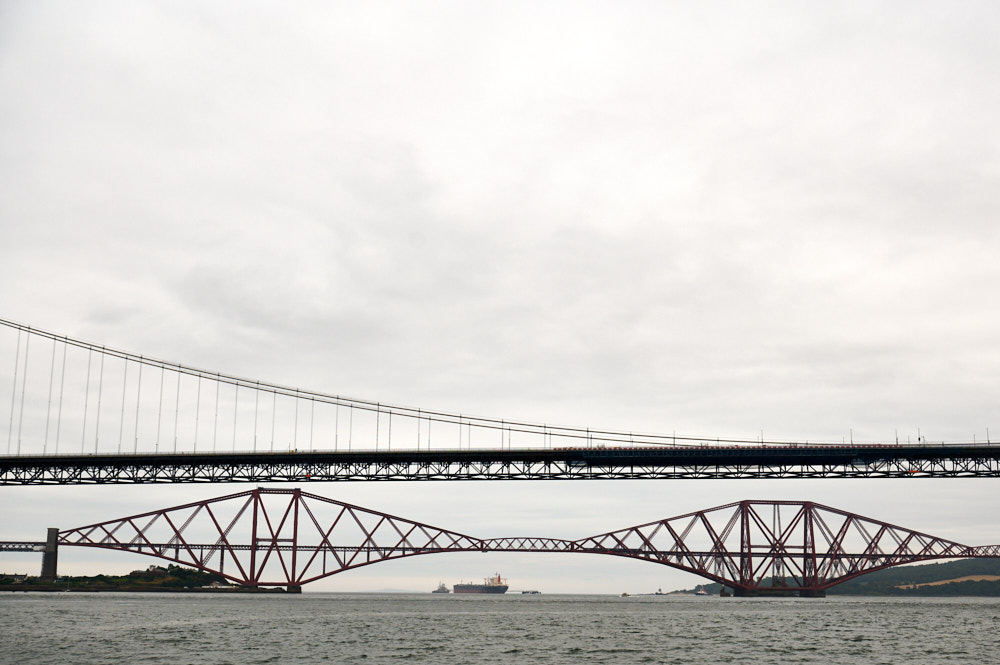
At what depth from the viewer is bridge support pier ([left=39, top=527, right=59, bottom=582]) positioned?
396 feet

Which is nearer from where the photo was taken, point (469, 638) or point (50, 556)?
point (469, 638)

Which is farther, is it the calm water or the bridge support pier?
the bridge support pier

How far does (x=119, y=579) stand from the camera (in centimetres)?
14100

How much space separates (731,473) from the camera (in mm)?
93938

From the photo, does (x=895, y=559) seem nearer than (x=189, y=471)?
A: No

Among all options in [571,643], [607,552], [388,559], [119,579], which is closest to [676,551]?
[607,552]

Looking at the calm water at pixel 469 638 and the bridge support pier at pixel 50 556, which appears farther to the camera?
the bridge support pier at pixel 50 556

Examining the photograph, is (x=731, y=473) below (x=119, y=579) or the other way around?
the other way around

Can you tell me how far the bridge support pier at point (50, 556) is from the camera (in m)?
121

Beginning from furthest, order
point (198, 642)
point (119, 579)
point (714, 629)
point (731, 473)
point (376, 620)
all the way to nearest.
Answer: point (119, 579) < point (731, 473) < point (376, 620) < point (714, 629) < point (198, 642)

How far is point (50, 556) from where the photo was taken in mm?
121938

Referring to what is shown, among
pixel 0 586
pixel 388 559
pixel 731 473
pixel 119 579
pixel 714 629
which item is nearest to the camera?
pixel 714 629

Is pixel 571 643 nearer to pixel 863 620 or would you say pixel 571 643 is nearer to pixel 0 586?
pixel 863 620

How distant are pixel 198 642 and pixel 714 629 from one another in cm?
2943
